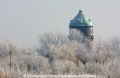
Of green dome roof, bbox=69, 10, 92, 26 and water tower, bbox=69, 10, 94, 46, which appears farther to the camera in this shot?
green dome roof, bbox=69, 10, 92, 26

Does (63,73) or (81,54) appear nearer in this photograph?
(63,73)

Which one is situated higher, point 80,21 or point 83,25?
point 80,21

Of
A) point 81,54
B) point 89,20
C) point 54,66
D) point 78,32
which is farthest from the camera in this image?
point 89,20

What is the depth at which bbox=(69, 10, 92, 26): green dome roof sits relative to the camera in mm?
38938

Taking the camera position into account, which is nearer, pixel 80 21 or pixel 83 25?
pixel 83 25

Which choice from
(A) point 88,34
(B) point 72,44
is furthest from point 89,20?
(B) point 72,44

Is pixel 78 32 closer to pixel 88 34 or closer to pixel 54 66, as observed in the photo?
pixel 88 34

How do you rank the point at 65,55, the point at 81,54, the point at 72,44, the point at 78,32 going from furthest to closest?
the point at 78,32, the point at 72,44, the point at 81,54, the point at 65,55

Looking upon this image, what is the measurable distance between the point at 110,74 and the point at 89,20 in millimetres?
19006

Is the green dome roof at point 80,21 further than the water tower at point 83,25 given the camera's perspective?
Yes

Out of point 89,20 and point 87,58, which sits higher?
point 89,20

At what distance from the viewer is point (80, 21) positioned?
3900cm

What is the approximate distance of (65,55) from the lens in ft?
92.9

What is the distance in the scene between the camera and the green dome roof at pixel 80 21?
38.9m
